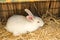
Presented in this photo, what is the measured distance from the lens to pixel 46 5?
2242mm

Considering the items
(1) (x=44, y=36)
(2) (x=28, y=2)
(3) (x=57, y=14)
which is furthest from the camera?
(3) (x=57, y=14)

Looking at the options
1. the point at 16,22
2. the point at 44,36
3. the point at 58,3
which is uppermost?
the point at 58,3

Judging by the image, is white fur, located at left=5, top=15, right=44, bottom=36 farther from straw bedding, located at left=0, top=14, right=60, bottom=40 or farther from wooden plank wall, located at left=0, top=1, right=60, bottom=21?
wooden plank wall, located at left=0, top=1, right=60, bottom=21

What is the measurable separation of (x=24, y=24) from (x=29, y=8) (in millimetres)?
324

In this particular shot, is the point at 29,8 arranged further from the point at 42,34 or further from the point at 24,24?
the point at 42,34

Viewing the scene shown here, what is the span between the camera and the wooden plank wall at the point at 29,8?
2.20 m

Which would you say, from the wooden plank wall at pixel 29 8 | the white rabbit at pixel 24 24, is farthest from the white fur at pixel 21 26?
the wooden plank wall at pixel 29 8

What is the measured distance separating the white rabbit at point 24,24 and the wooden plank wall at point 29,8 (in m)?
0.23

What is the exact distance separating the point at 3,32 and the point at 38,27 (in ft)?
1.40

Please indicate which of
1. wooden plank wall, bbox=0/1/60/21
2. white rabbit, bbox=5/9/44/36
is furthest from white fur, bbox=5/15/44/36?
wooden plank wall, bbox=0/1/60/21

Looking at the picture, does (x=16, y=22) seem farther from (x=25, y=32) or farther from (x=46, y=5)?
(x=46, y=5)

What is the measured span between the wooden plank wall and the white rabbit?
9.0 inches

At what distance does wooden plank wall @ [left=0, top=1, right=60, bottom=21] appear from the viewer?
2195 mm

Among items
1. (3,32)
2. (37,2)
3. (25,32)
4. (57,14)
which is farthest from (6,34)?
(57,14)
